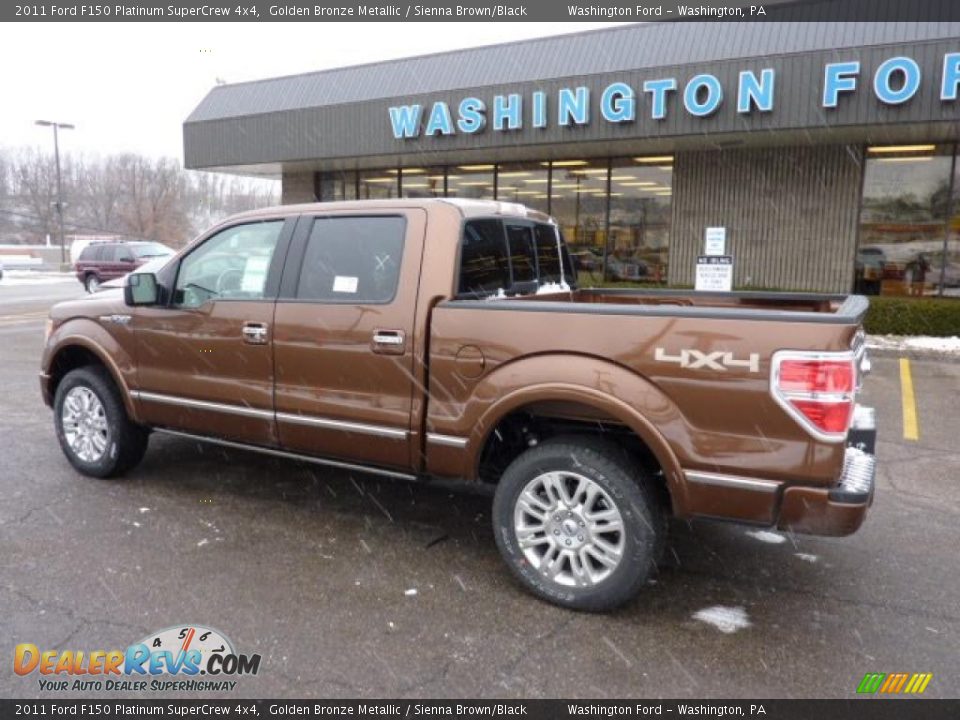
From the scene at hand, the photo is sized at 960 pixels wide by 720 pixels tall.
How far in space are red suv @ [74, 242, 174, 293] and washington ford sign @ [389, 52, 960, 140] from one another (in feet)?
48.2

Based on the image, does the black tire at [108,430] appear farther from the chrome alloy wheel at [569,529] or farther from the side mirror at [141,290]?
the chrome alloy wheel at [569,529]

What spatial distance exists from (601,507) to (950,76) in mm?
10037

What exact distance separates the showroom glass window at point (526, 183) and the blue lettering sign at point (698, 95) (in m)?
4.36

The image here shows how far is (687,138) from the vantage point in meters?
12.4

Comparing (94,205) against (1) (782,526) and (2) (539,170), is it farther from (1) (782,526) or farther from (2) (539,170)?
(1) (782,526)

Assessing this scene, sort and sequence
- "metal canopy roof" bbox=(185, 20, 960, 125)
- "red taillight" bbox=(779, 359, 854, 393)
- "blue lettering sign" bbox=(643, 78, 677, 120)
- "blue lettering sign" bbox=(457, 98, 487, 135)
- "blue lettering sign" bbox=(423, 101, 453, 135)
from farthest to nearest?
"blue lettering sign" bbox=(423, 101, 453, 135) → "blue lettering sign" bbox=(457, 98, 487, 135) → "blue lettering sign" bbox=(643, 78, 677, 120) → "metal canopy roof" bbox=(185, 20, 960, 125) → "red taillight" bbox=(779, 359, 854, 393)

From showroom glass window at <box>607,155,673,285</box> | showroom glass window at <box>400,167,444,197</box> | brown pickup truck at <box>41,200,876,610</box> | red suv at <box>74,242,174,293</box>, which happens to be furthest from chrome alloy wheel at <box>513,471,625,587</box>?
red suv at <box>74,242,174,293</box>

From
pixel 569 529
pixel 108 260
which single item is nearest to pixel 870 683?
pixel 569 529

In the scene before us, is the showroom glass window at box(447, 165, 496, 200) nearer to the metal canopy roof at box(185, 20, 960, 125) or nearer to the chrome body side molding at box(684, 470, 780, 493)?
the metal canopy roof at box(185, 20, 960, 125)

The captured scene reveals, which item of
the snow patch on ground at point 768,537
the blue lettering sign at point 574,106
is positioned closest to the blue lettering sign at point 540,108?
the blue lettering sign at point 574,106
